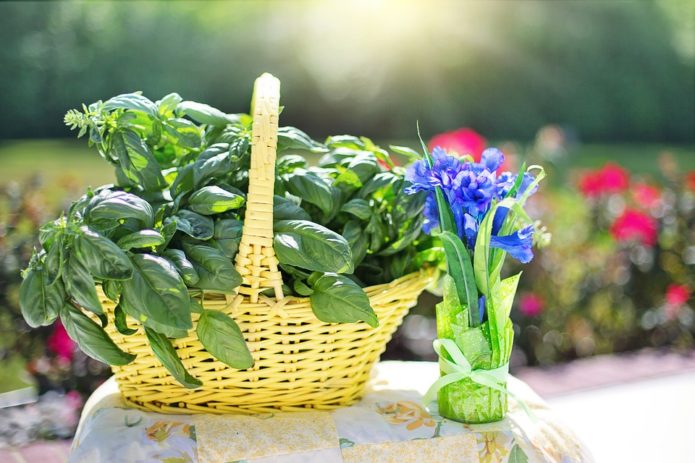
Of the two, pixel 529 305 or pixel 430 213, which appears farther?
pixel 529 305

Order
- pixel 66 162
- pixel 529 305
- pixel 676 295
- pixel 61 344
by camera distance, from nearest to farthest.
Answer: pixel 61 344 → pixel 529 305 → pixel 676 295 → pixel 66 162

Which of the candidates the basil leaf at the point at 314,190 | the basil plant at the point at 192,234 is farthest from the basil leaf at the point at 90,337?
the basil leaf at the point at 314,190

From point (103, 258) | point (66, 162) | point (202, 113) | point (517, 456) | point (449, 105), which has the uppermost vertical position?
point (449, 105)

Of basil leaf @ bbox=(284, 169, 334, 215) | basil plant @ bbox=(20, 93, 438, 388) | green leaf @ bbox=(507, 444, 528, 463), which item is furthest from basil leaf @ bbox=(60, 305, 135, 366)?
green leaf @ bbox=(507, 444, 528, 463)

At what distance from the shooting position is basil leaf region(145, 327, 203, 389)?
1021 millimetres

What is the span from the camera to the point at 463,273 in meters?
1.17

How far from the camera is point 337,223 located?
1.27m

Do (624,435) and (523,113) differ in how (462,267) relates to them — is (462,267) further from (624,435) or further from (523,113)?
(523,113)

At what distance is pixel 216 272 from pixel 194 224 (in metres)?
0.09

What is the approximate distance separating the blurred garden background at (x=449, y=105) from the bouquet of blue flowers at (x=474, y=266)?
3.54ft

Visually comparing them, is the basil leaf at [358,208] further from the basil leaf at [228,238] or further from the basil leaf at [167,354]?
the basil leaf at [167,354]

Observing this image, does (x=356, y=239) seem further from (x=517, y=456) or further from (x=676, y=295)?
(x=676, y=295)

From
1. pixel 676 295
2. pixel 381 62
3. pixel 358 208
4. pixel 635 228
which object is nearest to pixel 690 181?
pixel 635 228

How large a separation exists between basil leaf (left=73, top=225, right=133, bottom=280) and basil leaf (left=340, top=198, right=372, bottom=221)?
363 mm
